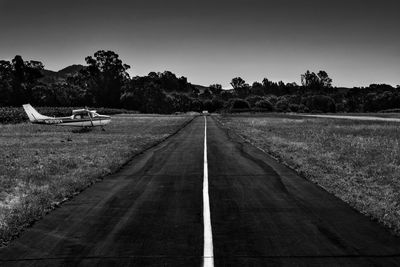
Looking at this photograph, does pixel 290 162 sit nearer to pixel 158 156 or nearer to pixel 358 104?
pixel 158 156

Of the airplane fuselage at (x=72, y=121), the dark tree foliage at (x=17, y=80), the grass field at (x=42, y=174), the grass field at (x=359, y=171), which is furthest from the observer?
the dark tree foliage at (x=17, y=80)

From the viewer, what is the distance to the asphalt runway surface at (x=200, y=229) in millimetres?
6418

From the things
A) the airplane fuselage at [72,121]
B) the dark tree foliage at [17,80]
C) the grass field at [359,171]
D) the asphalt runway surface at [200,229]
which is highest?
the dark tree foliage at [17,80]

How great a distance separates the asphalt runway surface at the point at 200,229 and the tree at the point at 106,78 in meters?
136

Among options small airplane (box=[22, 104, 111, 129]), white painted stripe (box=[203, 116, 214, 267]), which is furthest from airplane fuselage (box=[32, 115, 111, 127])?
white painted stripe (box=[203, 116, 214, 267])

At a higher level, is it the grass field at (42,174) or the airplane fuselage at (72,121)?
the airplane fuselage at (72,121)

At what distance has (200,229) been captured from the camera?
7938 millimetres

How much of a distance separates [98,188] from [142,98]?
142 meters

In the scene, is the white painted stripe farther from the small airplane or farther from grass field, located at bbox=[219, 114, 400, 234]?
the small airplane

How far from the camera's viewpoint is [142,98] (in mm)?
152375

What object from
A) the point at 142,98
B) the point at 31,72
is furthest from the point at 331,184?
the point at 31,72

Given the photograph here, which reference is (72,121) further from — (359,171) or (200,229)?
(200,229)

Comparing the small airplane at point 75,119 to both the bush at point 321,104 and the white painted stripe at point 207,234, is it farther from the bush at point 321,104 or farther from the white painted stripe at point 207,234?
the bush at point 321,104

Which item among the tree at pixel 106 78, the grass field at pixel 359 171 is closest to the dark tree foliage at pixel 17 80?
the tree at pixel 106 78
